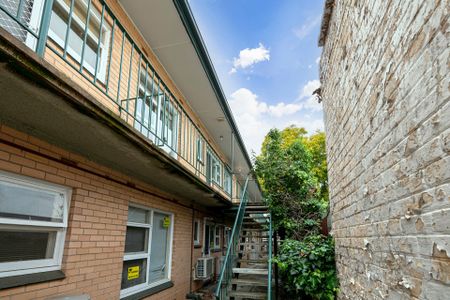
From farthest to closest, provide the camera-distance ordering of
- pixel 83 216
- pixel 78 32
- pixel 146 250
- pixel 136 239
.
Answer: pixel 146 250 < pixel 136 239 < pixel 78 32 < pixel 83 216

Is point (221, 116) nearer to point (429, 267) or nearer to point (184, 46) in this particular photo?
point (184, 46)

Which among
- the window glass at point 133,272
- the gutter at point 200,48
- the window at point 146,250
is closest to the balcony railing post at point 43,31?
the gutter at point 200,48

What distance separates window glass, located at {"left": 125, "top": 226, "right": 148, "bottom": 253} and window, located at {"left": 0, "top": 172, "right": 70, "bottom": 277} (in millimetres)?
1558

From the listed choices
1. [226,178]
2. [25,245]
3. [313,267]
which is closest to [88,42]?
[25,245]

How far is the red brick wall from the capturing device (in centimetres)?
269

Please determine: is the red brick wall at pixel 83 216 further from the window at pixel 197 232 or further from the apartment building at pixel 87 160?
the window at pixel 197 232

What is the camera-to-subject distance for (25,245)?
9.40 ft

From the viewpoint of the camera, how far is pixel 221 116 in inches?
371

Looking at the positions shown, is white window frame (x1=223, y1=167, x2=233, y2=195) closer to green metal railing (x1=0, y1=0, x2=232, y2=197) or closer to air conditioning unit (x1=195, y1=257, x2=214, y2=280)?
air conditioning unit (x1=195, y1=257, x2=214, y2=280)

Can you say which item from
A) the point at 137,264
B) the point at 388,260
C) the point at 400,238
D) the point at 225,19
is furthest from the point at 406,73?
the point at 225,19

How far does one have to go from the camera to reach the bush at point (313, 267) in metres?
4.30

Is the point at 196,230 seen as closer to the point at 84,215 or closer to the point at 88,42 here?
the point at 84,215

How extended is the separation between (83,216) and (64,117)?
162cm

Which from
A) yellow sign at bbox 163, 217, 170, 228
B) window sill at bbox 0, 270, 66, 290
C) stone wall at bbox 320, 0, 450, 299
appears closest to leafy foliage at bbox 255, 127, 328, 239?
yellow sign at bbox 163, 217, 170, 228
